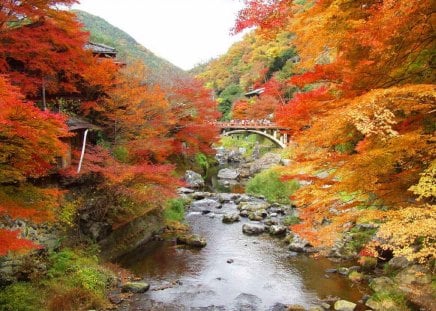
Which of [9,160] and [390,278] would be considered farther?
[390,278]

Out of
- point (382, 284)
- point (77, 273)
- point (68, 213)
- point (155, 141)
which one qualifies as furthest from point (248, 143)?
point (77, 273)

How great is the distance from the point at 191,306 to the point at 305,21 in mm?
8839

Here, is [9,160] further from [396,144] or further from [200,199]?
→ [200,199]

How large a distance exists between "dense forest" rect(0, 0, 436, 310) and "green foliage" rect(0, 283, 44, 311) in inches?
1.3

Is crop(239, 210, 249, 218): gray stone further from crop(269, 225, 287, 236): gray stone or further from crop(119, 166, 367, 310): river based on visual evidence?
crop(119, 166, 367, 310): river

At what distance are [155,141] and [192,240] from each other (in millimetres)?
5350

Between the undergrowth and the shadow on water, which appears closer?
the undergrowth

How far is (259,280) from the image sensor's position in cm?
1356

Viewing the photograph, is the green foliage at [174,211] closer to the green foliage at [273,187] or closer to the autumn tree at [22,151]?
the green foliage at [273,187]

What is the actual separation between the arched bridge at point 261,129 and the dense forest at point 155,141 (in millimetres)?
13804

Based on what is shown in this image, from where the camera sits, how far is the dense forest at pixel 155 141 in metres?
6.61

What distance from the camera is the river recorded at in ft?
38.6

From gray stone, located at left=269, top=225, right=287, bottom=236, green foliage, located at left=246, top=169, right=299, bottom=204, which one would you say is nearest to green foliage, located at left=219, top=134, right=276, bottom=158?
green foliage, located at left=246, top=169, right=299, bottom=204

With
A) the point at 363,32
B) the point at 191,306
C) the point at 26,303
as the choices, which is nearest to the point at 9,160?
the point at 26,303
